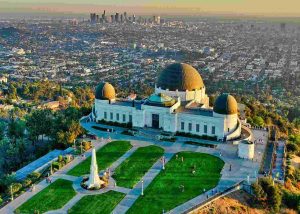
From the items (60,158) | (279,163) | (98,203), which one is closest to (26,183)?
(60,158)

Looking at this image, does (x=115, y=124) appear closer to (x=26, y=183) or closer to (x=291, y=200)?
(x=26, y=183)

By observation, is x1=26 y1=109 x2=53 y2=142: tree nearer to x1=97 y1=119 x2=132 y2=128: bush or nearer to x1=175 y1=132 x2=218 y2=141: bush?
x1=97 y1=119 x2=132 y2=128: bush

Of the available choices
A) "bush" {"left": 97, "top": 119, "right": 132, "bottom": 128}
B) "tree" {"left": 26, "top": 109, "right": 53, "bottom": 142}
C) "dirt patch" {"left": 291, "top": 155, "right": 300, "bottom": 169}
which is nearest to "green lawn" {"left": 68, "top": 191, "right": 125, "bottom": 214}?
"tree" {"left": 26, "top": 109, "right": 53, "bottom": 142}

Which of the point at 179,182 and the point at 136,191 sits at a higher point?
the point at 179,182

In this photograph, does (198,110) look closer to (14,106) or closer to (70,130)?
(70,130)

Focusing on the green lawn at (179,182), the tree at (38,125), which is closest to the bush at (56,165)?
the green lawn at (179,182)

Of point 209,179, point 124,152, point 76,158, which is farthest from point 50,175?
point 209,179
